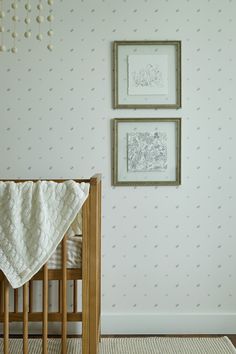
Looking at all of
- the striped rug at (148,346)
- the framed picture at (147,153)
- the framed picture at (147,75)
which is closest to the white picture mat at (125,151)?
the framed picture at (147,153)

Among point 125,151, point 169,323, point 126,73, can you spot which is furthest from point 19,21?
point 169,323

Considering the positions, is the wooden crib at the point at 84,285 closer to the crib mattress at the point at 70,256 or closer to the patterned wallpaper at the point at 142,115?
the crib mattress at the point at 70,256

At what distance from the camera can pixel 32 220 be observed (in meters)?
2.15

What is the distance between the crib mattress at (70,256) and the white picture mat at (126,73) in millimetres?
1058

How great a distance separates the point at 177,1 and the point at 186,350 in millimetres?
1954

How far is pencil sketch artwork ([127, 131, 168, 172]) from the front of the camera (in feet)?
10.1

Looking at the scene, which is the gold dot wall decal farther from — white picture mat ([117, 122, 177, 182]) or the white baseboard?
the white baseboard

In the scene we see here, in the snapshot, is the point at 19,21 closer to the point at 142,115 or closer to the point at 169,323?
the point at 142,115

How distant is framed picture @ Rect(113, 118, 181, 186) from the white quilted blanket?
0.92 meters

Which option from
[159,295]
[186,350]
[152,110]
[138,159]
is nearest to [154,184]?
[138,159]

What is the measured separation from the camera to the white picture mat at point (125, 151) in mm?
3072

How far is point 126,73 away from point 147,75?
0.12 m

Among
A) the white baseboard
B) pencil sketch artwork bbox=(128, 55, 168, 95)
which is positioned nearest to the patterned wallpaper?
the white baseboard

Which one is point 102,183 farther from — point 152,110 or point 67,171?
point 152,110
